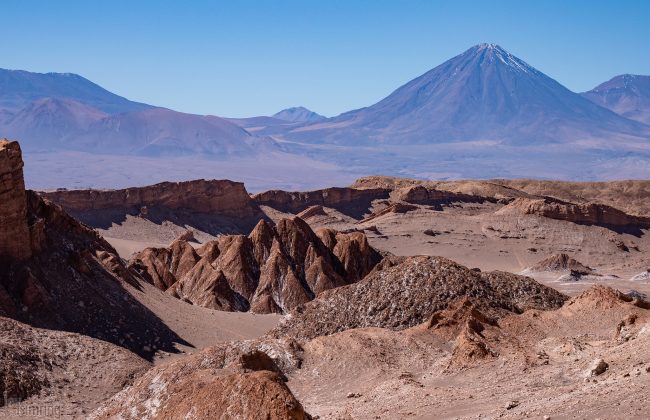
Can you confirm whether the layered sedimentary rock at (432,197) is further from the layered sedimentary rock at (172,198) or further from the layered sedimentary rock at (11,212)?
the layered sedimentary rock at (11,212)

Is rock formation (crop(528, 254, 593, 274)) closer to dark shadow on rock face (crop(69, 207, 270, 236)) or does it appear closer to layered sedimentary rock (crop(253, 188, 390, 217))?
dark shadow on rock face (crop(69, 207, 270, 236))

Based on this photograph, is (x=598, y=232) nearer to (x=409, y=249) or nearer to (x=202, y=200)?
(x=409, y=249)

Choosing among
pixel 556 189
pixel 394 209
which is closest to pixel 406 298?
pixel 394 209

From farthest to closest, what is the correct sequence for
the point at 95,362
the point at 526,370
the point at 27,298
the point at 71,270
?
the point at 71,270, the point at 27,298, the point at 95,362, the point at 526,370

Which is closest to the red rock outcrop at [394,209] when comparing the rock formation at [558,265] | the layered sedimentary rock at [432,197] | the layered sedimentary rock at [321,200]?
the layered sedimentary rock at [321,200]

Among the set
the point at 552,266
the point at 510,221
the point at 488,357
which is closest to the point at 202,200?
the point at 510,221

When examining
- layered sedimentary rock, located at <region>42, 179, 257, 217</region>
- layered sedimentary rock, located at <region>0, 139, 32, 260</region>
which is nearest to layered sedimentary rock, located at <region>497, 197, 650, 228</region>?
layered sedimentary rock, located at <region>42, 179, 257, 217</region>
